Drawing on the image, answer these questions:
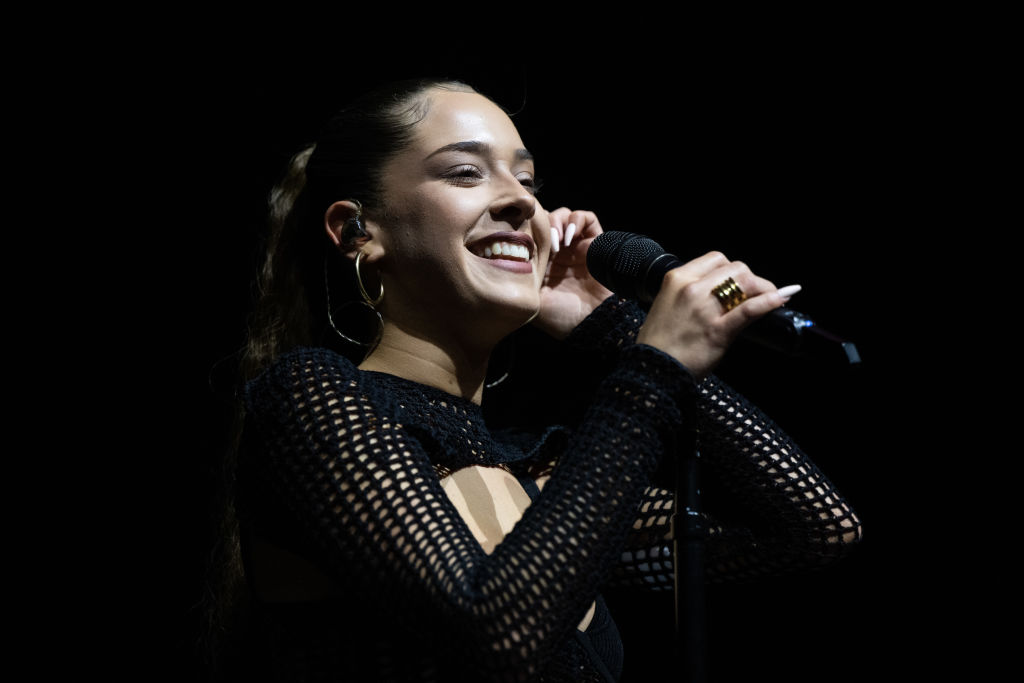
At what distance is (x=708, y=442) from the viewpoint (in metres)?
1.59

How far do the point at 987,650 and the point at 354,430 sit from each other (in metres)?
1.41

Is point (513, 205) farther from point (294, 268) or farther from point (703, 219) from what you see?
point (703, 219)

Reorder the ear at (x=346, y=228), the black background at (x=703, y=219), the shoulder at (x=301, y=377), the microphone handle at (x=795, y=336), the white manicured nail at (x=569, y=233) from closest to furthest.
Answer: the microphone handle at (x=795, y=336) < the shoulder at (x=301, y=377) < the ear at (x=346, y=228) < the white manicured nail at (x=569, y=233) < the black background at (x=703, y=219)

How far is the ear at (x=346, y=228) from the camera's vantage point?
1.57 m

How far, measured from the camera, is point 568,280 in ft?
5.77

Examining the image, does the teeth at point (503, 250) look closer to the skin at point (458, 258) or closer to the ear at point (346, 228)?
the skin at point (458, 258)

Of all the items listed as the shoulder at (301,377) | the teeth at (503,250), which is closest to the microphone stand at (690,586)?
the shoulder at (301,377)

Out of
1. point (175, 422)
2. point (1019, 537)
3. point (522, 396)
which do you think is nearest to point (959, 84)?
point (1019, 537)

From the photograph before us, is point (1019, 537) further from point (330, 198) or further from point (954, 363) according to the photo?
point (330, 198)

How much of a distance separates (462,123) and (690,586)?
Answer: 2.88 feet

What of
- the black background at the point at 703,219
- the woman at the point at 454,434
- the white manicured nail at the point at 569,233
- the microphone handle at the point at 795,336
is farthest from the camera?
the black background at the point at 703,219

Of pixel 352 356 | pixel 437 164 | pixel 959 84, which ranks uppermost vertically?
pixel 959 84

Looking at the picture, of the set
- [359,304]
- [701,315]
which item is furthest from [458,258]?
[701,315]

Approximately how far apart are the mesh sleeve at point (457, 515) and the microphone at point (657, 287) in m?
0.12
